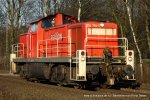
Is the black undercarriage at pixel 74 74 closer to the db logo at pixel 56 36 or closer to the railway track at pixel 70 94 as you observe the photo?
the railway track at pixel 70 94

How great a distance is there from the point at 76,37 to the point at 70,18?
2331 millimetres

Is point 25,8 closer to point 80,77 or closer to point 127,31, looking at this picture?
point 127,31

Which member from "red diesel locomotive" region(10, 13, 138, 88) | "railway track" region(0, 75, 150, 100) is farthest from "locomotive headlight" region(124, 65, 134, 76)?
"railway track" region(0, 75, 150, 100)

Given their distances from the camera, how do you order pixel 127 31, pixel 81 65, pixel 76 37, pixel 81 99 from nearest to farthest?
pixel 81 99 → pixel 81 65 → pixel 76 37 → pixel 127 31

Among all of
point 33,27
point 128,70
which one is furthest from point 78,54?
point 33,27

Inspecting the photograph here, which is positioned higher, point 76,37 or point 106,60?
point 76,37

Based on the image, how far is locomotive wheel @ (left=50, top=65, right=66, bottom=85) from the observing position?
56.1 feet

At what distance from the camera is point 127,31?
96.6 ft

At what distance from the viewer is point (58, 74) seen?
17.6 m

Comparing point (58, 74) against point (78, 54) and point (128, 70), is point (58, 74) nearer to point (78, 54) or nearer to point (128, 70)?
point (78, 54)

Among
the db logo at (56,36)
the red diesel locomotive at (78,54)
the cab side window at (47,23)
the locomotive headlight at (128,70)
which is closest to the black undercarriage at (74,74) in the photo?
the red diesel locomotive at (78,54)

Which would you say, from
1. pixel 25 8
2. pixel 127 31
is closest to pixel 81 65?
pixel 127 31

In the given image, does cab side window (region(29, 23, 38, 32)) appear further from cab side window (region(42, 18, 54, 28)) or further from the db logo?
the db logo

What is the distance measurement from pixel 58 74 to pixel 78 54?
250cm
